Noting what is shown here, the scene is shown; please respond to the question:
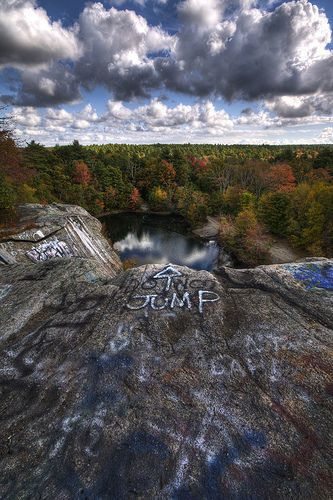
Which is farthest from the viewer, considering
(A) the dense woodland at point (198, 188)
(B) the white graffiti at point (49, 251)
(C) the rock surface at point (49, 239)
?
(A) the dense woodland at point (198, 188)

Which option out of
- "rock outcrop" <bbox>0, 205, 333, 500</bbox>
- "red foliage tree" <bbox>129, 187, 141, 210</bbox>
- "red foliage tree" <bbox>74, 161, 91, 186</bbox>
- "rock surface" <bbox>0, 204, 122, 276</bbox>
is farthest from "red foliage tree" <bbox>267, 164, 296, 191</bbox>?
"rock outcrop" <bbox>0, 205, 333, 500</bbox>

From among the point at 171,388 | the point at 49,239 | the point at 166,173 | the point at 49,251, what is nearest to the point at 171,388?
the point at 171,388

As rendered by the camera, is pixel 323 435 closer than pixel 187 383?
Yes

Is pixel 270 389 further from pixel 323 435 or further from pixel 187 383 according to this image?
pixel 187 383

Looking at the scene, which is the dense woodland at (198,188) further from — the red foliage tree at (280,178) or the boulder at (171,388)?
the boulder at (171,388)

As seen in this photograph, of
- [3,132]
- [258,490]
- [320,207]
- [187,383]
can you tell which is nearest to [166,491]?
[258,490]

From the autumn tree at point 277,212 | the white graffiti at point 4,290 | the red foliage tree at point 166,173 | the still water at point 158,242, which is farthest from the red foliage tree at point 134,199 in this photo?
the white graffiti at point 4,290

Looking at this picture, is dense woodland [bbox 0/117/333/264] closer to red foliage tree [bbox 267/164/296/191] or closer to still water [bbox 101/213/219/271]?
red foliage tree [bbox 267/164/296/191]
